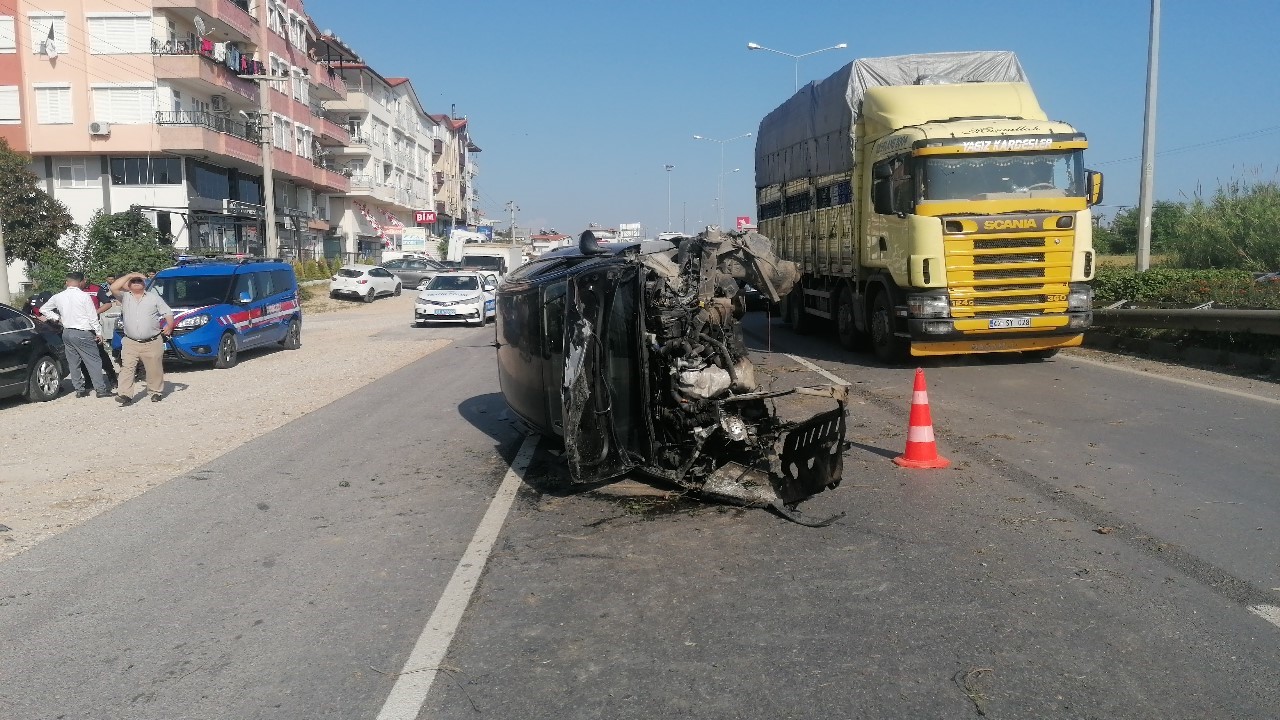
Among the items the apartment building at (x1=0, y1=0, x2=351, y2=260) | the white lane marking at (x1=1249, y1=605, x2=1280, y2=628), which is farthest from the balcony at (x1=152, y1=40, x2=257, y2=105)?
the white lane marking at (x1=1249, y1=605, x2=1280, y2=628)

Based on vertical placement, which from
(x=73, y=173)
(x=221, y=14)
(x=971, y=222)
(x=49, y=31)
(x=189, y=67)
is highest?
(x=221, y=14)

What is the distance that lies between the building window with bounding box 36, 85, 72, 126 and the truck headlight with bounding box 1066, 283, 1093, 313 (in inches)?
1650

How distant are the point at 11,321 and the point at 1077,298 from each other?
1443cm

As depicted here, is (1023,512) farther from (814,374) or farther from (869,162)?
(869,162)

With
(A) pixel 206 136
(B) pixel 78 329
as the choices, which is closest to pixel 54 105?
(A) pixel 206 136

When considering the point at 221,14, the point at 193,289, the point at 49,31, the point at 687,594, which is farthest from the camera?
the point at 221,14

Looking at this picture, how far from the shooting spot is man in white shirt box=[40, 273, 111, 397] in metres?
13.7

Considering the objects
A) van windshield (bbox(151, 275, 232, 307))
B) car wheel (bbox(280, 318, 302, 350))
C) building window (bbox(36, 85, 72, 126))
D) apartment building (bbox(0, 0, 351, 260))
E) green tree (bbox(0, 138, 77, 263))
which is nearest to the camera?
van windshield (bbox(151, 275, 232, 307))

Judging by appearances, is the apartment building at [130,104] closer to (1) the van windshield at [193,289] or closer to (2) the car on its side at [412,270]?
(2) the car on its side at [412,270]

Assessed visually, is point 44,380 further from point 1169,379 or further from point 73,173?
point 73,173

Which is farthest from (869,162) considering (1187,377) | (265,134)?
(265,134)

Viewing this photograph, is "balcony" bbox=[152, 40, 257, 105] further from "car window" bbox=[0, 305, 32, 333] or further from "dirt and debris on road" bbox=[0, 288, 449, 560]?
"car window" bbox=[0, 305, 32, 333]

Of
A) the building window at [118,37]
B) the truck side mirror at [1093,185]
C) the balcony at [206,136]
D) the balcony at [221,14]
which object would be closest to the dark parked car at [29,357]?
the truck side mirror at [1093,185]

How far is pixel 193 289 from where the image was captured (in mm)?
18141
